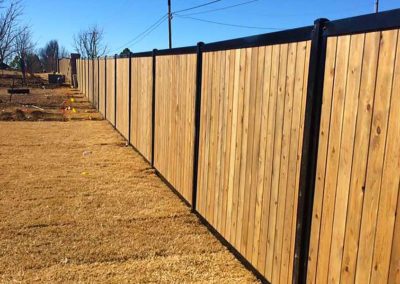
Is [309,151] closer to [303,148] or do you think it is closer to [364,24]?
[303,148]

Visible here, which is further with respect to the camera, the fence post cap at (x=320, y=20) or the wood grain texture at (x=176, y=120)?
the wood grain texture at (x=176, y=120)

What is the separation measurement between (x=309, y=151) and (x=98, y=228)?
10.3 feet

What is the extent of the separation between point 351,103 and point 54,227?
3964 mm

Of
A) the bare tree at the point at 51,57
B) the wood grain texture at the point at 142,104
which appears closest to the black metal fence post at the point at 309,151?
the wood grain texture at the point at 142,104

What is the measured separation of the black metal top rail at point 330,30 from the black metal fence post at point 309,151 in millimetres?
118

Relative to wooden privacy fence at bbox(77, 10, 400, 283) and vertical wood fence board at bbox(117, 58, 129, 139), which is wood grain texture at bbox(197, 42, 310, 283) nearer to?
wooden privacy fence at bbox(77, 10, 400, 283)

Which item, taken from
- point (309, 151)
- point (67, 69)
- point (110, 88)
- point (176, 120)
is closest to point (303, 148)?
point (309, 151)

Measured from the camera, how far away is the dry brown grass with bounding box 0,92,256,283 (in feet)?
13.7

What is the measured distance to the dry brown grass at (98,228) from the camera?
165 inches

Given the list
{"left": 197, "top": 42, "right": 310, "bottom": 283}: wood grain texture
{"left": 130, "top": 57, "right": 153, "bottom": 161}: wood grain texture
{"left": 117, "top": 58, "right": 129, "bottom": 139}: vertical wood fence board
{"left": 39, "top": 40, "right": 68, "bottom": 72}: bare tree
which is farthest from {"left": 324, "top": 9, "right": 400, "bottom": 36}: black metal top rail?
{"left": 39, "top": 40, "right": 68, "bottom": 72}: bare tree

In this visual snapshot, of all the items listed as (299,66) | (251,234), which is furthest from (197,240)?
(299,66)

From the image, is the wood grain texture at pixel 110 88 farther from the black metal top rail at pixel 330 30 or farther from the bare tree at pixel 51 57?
the bare tree at pixel 51 57

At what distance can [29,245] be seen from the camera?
15.6ft

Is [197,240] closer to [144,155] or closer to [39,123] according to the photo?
[144,155]
